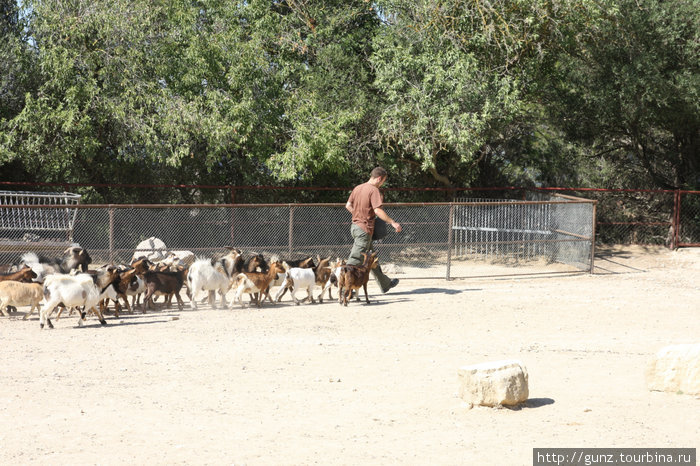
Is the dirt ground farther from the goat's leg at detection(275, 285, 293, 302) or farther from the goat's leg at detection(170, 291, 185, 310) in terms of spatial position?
the goat's leg at detection(275, 285, 293, 302)

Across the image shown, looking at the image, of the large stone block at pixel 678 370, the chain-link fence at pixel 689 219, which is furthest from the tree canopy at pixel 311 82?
the large stone block at pixel 678 370

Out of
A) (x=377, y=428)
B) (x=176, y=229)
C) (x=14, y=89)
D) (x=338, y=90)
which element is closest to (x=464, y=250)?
(x=338, y=90)

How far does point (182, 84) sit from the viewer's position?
20234 mm

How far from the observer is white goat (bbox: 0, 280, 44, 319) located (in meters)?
12.3

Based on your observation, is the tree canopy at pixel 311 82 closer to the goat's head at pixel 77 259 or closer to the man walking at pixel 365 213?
the goat's head at pixel 77 259

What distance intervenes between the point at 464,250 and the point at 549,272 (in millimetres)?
2181

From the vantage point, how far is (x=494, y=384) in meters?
7.68

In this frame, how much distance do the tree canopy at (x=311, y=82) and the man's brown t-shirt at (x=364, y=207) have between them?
5393 millimetres

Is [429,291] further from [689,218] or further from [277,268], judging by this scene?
[689,218]

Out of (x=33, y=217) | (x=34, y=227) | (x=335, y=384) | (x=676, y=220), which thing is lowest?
(x=335, y=384)

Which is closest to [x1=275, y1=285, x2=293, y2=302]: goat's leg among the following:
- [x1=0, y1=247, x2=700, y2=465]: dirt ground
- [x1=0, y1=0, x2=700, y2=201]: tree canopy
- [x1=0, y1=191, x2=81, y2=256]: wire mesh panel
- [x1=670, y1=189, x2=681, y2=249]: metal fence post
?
[x1=0, y1=247, x2=700, y2=465]: dirt ground

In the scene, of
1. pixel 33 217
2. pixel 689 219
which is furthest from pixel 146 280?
pixel 689 219

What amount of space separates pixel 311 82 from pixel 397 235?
466cm

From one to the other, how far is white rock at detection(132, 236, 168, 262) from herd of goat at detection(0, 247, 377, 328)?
157cm
